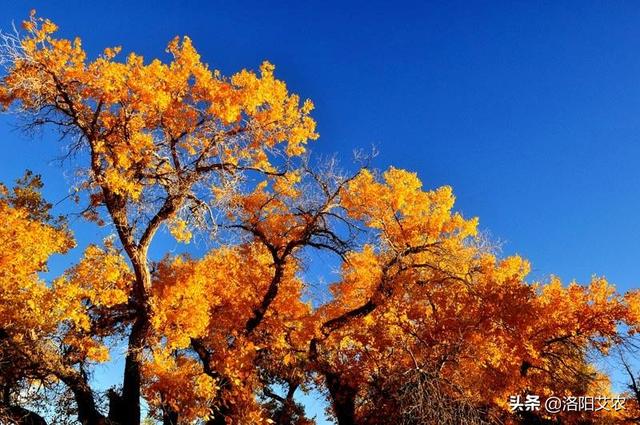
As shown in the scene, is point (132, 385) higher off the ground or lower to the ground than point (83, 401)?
higher

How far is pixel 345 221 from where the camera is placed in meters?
14.9

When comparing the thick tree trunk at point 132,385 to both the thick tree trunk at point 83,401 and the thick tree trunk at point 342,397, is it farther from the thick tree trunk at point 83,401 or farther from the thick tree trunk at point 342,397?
the thick tree trunk at point 342,397

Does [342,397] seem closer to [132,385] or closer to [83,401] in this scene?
[132,385]

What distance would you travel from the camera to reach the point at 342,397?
1630cm

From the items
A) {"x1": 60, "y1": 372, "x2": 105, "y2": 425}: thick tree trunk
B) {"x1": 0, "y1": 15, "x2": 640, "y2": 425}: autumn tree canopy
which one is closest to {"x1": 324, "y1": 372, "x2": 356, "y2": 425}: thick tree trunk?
{"x1": 0, "y1": 15, "x2": 640, "y2": 425}: autumn tree canopy

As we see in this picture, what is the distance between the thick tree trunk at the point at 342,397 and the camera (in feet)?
53.3

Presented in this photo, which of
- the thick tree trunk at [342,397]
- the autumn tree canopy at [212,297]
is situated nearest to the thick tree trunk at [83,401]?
the autumn tree canopy at [212,297]

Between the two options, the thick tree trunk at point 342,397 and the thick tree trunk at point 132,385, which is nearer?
the thick tree trunk at point 132,385

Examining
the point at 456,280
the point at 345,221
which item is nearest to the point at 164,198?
the point at 345,221

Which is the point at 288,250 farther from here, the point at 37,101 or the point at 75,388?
the point at 37,101

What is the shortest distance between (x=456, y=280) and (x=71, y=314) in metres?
10.5

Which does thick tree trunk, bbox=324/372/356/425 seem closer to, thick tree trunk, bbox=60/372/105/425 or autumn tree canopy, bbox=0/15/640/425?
autumn tree canopy, bbox=0/15/640/425

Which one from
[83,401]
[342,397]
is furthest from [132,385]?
[342,397]

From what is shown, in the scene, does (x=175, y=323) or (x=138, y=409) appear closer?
(x=138, y=409)
